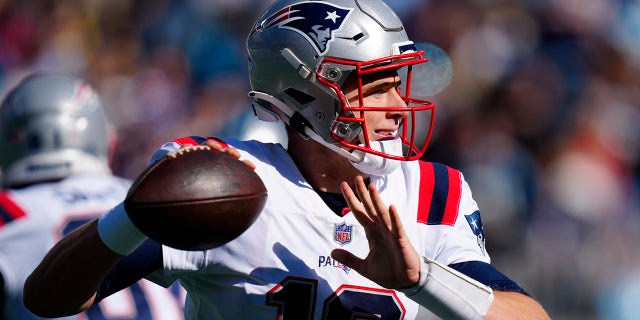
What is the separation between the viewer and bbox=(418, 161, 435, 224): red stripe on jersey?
9.53 feet

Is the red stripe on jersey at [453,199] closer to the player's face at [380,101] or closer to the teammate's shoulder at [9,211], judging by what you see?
the player's face at [380,101]

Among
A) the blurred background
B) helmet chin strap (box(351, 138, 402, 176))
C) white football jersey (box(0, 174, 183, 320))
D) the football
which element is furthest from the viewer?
the blurred background

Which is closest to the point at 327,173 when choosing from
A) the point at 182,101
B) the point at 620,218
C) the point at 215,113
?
the point at 620,218

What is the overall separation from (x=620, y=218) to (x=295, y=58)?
406 cm

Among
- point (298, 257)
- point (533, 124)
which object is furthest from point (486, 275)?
point (533, 124)

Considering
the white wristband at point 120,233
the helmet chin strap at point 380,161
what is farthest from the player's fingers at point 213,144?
the helmet chin strap at point 380,161

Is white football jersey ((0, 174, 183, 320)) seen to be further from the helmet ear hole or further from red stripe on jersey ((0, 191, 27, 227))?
the helmet ear hole

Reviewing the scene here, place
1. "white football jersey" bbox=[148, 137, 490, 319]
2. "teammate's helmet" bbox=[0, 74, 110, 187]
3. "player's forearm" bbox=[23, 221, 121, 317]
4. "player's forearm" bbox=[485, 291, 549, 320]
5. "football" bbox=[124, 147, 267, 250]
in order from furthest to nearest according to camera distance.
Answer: "teammate's helmet" bbox=[0, 74, 110, 187], "white football jersey" bbox=[148, 137, 490, 319], "player's forearm" bbox=[485, 291, 549, 320], "player's forearm" bbox=[23, 221, 121, 317], "football" bbox=[124, 147, 267, 250]

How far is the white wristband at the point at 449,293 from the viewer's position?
2.51 metres

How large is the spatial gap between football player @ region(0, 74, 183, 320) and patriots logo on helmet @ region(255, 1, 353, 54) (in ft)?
4.54

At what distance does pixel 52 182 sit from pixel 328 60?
1.87m

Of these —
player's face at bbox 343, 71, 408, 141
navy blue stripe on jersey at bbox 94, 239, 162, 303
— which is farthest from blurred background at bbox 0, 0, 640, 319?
navy blue stripe on jersey at bbox 94, 239, 162, 303

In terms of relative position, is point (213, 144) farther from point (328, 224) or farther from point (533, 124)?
point (533, 124)

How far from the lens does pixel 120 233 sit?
244cm
